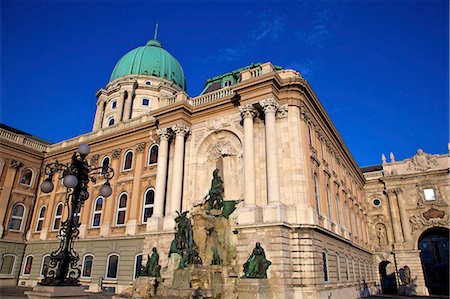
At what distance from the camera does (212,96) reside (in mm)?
23797

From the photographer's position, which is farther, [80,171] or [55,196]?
[55,196]

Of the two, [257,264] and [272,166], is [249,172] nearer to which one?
[272,166]

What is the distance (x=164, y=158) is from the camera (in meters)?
23.6

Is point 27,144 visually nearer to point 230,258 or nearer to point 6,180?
point 6,180

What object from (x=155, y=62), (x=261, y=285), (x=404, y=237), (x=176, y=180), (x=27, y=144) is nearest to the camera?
A: (x=261, y=285)

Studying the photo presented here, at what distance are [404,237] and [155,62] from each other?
37.3 metres

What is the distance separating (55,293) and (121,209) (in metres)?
19.8

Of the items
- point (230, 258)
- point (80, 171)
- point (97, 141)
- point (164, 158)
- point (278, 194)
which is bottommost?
point (230, 258)

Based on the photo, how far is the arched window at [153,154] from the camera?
2639 cm

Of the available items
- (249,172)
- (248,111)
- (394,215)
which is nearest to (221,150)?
(248,111)

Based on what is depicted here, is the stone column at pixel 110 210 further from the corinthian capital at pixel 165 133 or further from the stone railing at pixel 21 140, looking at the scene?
the stone railing at pixel 21 140

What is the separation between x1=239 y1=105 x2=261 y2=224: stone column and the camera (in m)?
17.7

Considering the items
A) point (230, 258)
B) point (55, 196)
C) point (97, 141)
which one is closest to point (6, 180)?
point (55, 196)

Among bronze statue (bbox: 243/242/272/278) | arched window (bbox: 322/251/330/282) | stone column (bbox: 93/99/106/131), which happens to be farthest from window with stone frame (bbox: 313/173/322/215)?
stone column (bbox: 93/99/106/131)
